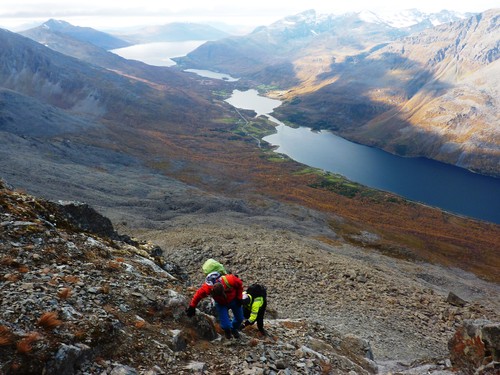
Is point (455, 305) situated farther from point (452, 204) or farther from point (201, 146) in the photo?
point (201, 146)

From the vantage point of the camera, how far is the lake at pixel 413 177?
127500mm

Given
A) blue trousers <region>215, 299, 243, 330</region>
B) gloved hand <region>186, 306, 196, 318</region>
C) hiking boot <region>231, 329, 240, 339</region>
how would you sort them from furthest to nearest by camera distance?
hiking boot <region>231, 329, 240, 339</region>, gloved hand <region>186, 306, 196, 318</region>, blue trousers <region>215, 299, 243, 330</region>

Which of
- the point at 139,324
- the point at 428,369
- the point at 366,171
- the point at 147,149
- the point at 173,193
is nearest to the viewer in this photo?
the point at 139,324

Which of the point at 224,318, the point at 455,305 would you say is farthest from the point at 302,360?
the point at 455,305

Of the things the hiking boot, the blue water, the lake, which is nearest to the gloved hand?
the hiking boot

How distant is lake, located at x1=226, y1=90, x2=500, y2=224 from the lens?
418ft

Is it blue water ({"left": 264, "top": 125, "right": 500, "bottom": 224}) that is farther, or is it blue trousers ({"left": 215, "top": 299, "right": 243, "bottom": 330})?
blue water ({"left": 264, "top": 125, "right": 500, "bottom": 224})

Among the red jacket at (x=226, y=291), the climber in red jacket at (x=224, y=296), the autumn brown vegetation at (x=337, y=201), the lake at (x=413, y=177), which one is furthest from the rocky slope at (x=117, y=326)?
the lake at (x=413, y=177)

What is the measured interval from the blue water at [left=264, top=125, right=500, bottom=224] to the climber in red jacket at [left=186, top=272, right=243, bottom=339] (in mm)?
126337

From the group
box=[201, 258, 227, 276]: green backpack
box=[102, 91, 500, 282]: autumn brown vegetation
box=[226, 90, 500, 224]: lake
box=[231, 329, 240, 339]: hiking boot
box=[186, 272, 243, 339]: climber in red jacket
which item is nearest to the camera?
box=[186, 272, 243, 339]: climber in red jacket

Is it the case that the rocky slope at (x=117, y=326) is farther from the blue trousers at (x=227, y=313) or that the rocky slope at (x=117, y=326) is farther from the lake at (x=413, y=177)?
the lake at (x=413, y=177)

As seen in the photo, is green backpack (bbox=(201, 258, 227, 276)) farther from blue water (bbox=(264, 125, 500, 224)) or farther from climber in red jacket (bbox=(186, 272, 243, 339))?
blue water (bbox=(264, 125, 500, 224))

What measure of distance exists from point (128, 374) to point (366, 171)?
16104 cm

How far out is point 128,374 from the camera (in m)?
9.08
